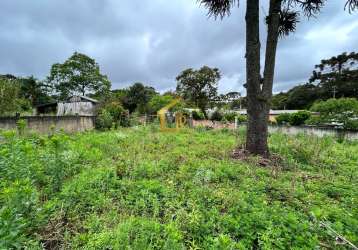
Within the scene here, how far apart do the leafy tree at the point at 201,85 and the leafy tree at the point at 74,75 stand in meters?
13.6

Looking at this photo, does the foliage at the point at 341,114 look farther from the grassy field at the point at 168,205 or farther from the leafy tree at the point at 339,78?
the leafy tree at the point at 339,78

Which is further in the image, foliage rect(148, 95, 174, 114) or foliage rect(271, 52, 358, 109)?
foliage rect(271, 52, 358, 109)

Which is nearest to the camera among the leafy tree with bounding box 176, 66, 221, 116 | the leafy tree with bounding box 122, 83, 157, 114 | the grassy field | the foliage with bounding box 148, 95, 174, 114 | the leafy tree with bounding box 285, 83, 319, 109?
the grassy field

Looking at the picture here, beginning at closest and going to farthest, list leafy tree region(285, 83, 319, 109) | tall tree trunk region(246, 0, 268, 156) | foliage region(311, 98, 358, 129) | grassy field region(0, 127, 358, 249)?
grassy field region(0, 127, 358, 249), tall tree trunk region(246, 0, 268, 156), foliage region(311, 98, 358, 129), leafy tree region(285, 83, 319, 109)

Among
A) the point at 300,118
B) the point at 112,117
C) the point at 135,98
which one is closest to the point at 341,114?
the point at 300,118

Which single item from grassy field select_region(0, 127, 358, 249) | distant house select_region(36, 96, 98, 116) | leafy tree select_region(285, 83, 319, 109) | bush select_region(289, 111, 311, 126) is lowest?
grassy field select_region(0, 127, 358, 249)

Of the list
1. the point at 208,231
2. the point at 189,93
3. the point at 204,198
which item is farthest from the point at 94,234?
the point at 189,93

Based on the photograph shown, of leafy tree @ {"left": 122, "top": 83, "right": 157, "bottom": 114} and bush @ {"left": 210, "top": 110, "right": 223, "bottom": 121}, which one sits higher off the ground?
leafy tree @ {"left": 122, "top": 83, "right": 157, "bottom": 114}

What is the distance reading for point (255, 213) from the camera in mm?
2027

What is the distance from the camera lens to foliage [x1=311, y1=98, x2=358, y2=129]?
30.1ft

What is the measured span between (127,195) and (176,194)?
22.8 inches

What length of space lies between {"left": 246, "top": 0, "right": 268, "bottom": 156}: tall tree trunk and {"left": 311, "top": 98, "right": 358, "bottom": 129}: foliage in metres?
6.91

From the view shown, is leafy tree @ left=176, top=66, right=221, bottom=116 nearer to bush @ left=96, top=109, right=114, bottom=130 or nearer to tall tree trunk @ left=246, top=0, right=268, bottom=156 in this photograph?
bush @ left=96, top=109, right=114, bottom=130

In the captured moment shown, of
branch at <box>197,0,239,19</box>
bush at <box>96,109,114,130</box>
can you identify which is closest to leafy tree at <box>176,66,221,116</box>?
bush at <box>96,109,114,130</box>
